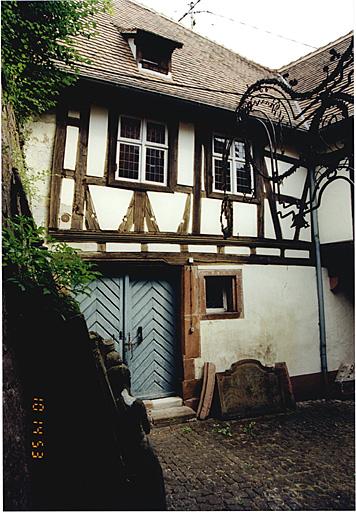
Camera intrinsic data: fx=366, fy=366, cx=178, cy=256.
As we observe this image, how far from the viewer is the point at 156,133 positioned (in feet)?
18.8

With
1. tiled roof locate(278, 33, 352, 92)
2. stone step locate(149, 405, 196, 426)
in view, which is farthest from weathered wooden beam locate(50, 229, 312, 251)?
tiled roof locate(278, 33, 352, 92)

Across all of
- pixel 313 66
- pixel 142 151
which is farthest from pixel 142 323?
pixel 313 66

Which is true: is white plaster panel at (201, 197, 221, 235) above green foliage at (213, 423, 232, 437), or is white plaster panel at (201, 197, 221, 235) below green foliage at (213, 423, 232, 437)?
above

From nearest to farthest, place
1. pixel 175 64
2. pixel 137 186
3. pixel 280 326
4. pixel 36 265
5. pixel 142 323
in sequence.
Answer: pixel 36 265 → pixel 137 186 → pixel 142 323 → pixel 280 326 → pixel 175 64

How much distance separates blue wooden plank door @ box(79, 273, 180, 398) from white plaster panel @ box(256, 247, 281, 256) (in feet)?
5.52

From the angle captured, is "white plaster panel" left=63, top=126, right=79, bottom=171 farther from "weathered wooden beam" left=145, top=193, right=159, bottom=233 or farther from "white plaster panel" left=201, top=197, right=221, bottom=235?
"white plaster panel" left=201, top=197, right=221, bottom=235

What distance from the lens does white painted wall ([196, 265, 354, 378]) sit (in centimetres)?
598

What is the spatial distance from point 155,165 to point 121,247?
144 cm

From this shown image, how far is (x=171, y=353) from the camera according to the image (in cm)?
579

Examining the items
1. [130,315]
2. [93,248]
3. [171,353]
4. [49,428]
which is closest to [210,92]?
[93,248]

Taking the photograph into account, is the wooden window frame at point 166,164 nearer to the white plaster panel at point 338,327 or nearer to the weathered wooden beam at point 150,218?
the weathered wooden beam at point 150,218

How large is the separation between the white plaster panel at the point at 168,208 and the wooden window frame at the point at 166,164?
106 mm

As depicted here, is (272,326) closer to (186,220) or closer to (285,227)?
(285,227)

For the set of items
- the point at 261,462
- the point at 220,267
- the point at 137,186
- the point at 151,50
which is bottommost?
the point at 261,462
